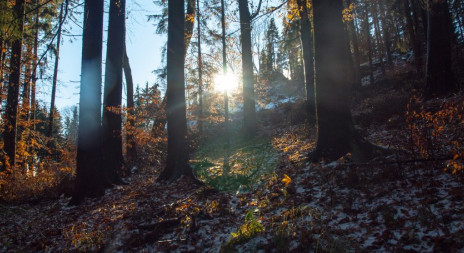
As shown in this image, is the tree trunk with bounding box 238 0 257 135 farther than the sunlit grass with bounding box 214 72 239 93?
No

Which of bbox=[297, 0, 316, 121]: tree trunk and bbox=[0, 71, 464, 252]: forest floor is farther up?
bbox=[297, 0, 316, 121]: tree trunk

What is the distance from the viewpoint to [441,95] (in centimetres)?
871

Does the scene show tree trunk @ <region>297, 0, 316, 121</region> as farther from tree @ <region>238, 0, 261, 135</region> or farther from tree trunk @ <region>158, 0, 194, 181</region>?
tree trunk @ <region>158, 0, 194, 181</region>

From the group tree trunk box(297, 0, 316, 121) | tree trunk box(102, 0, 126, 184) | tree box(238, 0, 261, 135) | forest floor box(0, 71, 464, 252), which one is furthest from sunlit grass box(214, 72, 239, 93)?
forest floor box(0, 71, 464, 252)

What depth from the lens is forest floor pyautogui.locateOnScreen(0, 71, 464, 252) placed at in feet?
10.3

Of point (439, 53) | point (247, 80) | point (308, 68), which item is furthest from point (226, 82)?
point (439, 53)

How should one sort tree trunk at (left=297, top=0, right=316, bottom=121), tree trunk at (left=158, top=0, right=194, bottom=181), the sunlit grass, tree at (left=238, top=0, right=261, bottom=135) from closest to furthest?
1. tree trunk at (left=158, top=0, right=194, bottom=181)
2. tree trunk at (left=297, top=0, right=316, bottom=121)
3. tree at (left=238, top=0, right=261, bottom=135)
4. the sunlit grass

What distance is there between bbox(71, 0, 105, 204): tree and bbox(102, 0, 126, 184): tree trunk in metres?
2.04

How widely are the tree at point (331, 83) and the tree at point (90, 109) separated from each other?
19.5 feet

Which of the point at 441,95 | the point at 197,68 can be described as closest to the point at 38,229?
the point at 441,95

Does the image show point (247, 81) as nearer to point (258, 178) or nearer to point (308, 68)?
point (308, 68)

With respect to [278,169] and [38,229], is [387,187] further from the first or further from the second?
[38,229]

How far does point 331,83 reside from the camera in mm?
6078

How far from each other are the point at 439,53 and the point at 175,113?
362 inches
